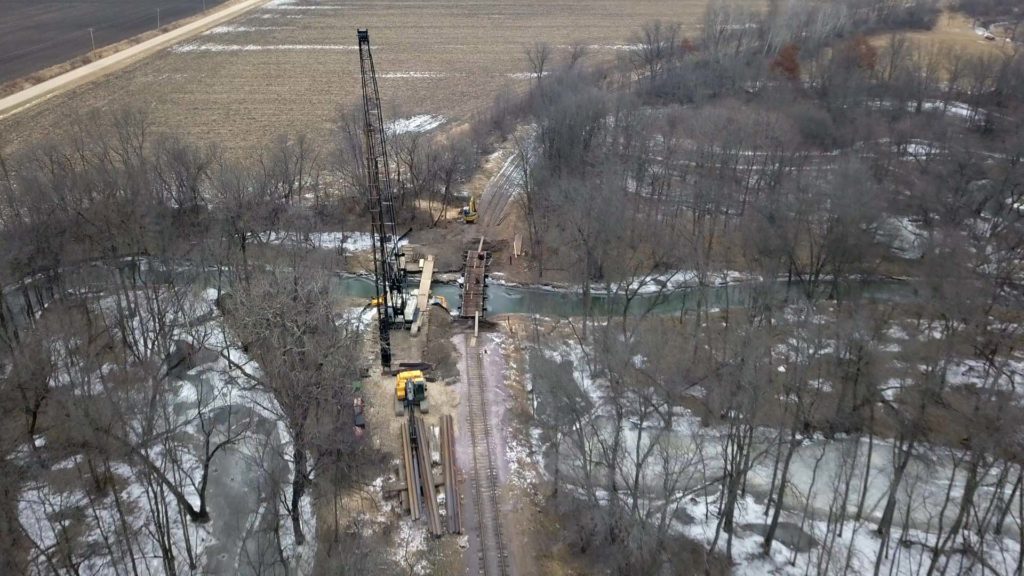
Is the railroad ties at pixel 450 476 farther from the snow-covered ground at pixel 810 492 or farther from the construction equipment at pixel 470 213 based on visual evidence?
the construction equipment at pixel 470 213

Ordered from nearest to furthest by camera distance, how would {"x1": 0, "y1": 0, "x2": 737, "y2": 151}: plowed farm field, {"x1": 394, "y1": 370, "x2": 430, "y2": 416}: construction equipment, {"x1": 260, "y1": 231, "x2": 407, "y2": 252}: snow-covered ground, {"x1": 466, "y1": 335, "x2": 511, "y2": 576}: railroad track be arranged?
{"x1": 466, "y1": 335, "x2": 511, "y2": 576}: railroad track
{"x1": 394, "y1": 370, "x2": 430, "y2": 416}: construction equipment
{"x1": 260, "y1": 231, "x2": 407, "y2": 252}: snow-covered ground
{"x1": 0, "y1": 0, "x2": 737, "y2": 151}: plowed farm field

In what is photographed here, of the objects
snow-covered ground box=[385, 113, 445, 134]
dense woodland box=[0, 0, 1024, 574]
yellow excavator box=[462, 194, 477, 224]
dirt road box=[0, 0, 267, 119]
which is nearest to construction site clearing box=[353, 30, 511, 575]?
dense woodland box=[0, 0, 1024, 574]

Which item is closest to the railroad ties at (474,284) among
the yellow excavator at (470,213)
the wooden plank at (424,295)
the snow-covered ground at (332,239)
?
the wooden plank at (424,295)

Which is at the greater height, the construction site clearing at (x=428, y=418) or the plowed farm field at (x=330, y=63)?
the plowed farm field at (x=330, y=63)

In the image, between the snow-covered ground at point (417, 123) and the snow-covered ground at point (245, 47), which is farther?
the snow-covered ground at point (245, 47)

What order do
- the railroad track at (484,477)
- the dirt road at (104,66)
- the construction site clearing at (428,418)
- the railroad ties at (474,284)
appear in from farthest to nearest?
the dirt road at (104,66), the railroad ties at (474,284), the construction site clearing at (428,418), the railroad track at (484,477)

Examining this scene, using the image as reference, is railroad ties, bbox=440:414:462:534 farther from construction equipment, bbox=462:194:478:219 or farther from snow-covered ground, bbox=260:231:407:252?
construction equipment, bbox=462:194:478:219
